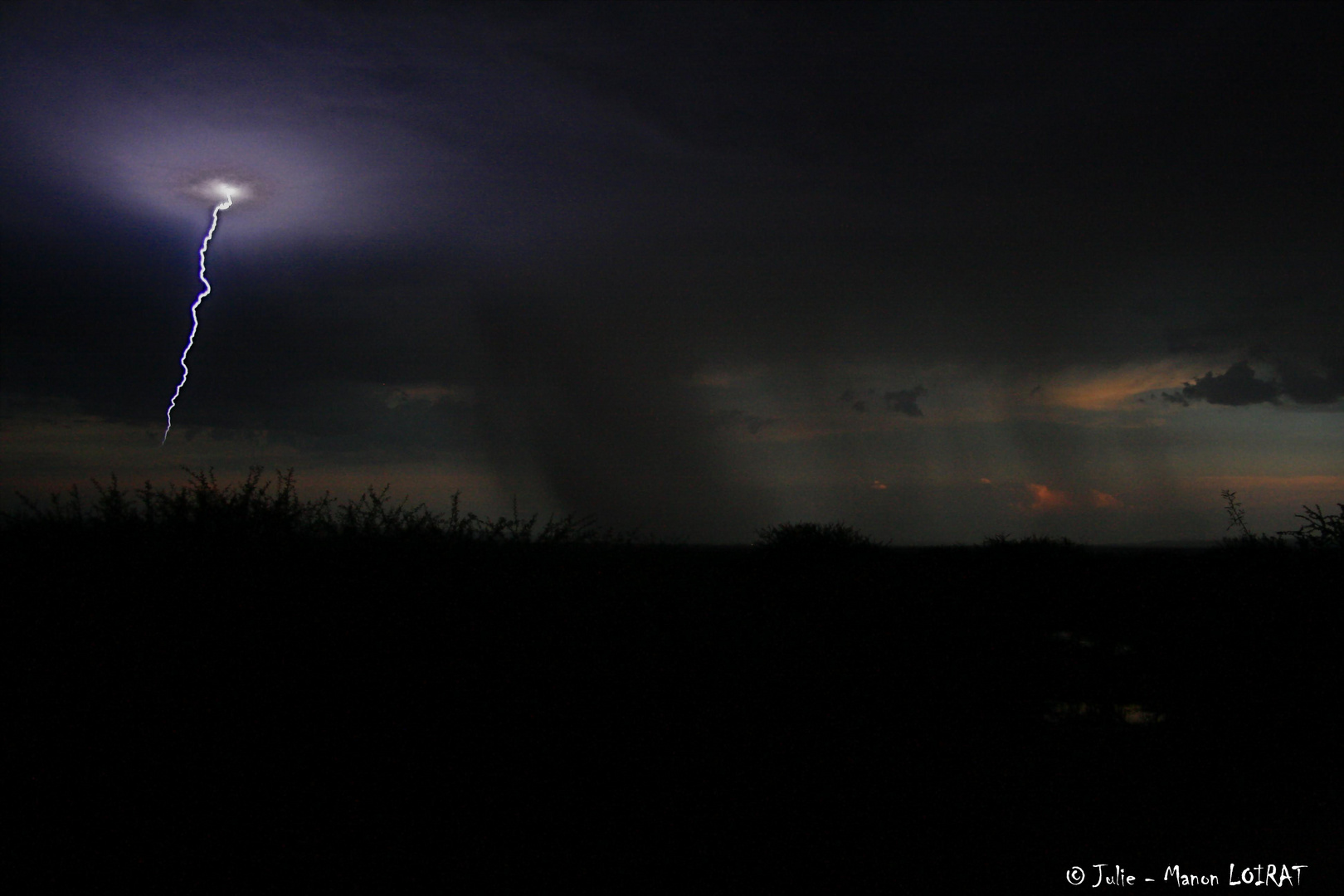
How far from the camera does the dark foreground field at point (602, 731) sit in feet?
16.1

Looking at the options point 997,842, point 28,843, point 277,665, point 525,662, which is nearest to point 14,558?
point 277,665

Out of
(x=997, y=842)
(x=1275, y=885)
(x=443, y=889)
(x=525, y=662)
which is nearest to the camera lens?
(x=1275, y=885)

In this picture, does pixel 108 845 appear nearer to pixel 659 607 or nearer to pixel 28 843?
pixel 28 843

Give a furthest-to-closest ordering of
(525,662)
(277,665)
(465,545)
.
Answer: (465,545) → (525,662) → (277,665)

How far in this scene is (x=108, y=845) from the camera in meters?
5.11

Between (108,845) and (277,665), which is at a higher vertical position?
(277,665)

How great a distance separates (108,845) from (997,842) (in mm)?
5890

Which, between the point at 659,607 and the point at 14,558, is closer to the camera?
the point at 14,558

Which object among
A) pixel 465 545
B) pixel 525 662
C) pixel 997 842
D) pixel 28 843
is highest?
pixel 465 545

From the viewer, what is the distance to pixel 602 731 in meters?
6.60

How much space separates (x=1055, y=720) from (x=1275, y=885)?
3475 millimetres

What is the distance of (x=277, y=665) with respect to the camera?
23.1 ft

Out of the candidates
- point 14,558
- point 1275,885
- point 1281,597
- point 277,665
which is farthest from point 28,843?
point 1281,597

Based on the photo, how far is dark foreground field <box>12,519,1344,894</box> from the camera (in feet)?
16.1
